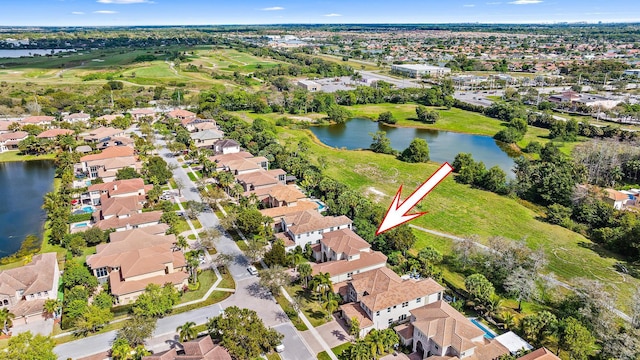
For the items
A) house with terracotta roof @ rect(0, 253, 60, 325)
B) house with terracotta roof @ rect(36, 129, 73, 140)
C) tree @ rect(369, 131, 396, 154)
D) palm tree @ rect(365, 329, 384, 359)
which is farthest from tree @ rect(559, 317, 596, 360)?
house with terracotta roof @ rect(36, 129, 73, 140)

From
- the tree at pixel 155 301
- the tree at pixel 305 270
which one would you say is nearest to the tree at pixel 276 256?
the tree at pixel 305 270

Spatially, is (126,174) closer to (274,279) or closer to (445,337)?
(274,279)

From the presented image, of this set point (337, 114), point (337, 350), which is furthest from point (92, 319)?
point (337, 114)

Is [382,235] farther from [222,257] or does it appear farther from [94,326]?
[94,326]

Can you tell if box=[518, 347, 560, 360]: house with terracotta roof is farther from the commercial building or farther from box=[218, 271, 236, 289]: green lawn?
the commercial building

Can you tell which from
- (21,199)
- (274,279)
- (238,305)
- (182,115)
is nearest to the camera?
(238,305)

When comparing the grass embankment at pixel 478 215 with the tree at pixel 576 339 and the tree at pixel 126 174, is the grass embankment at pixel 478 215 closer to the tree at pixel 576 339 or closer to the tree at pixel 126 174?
the tree at pixel 576 339

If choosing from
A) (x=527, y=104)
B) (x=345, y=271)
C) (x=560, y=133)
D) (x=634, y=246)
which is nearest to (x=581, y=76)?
(x=527, y=104)
